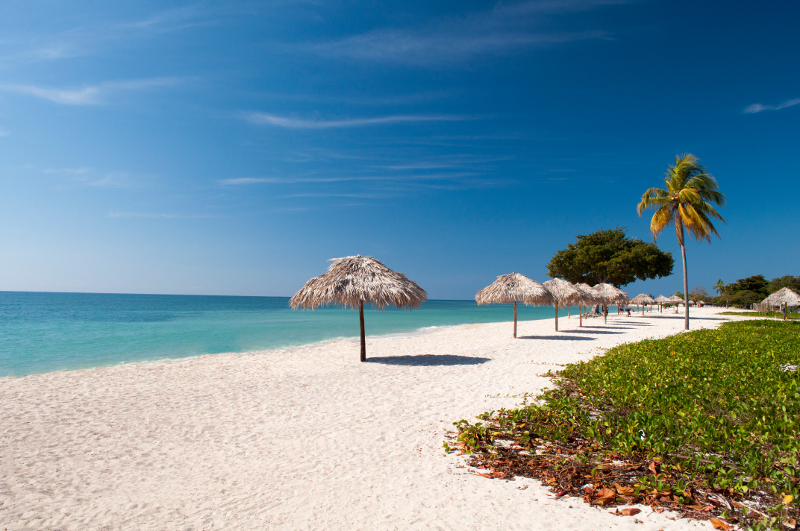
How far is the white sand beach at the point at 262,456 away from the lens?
2789 millimetres

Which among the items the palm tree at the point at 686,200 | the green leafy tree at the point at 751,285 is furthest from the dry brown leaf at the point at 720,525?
the green leafy tree at the point at 751,285

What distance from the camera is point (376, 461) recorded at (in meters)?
3.77

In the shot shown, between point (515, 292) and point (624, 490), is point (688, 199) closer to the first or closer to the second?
point (515, 292)

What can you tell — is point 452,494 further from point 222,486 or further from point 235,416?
point 235,416

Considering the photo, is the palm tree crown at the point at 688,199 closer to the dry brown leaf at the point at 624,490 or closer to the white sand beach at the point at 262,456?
the white sand beach at the point at 262,456

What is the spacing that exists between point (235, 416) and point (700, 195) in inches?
809

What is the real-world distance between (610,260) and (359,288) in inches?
1282

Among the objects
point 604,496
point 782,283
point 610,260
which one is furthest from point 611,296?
point 782,283

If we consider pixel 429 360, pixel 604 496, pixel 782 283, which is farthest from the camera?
pixel 782 283

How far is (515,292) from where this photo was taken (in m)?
14.6

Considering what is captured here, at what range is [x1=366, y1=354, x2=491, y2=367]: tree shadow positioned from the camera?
936 cm

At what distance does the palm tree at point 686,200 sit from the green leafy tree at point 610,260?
692 inches

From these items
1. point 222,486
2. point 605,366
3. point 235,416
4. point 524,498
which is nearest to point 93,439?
point 235,416

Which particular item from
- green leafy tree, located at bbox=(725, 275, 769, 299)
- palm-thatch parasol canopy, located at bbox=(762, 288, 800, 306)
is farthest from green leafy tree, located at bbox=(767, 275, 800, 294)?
palm-thatch parasol canopy, located at bbox=(762, 288, 800, 306)
